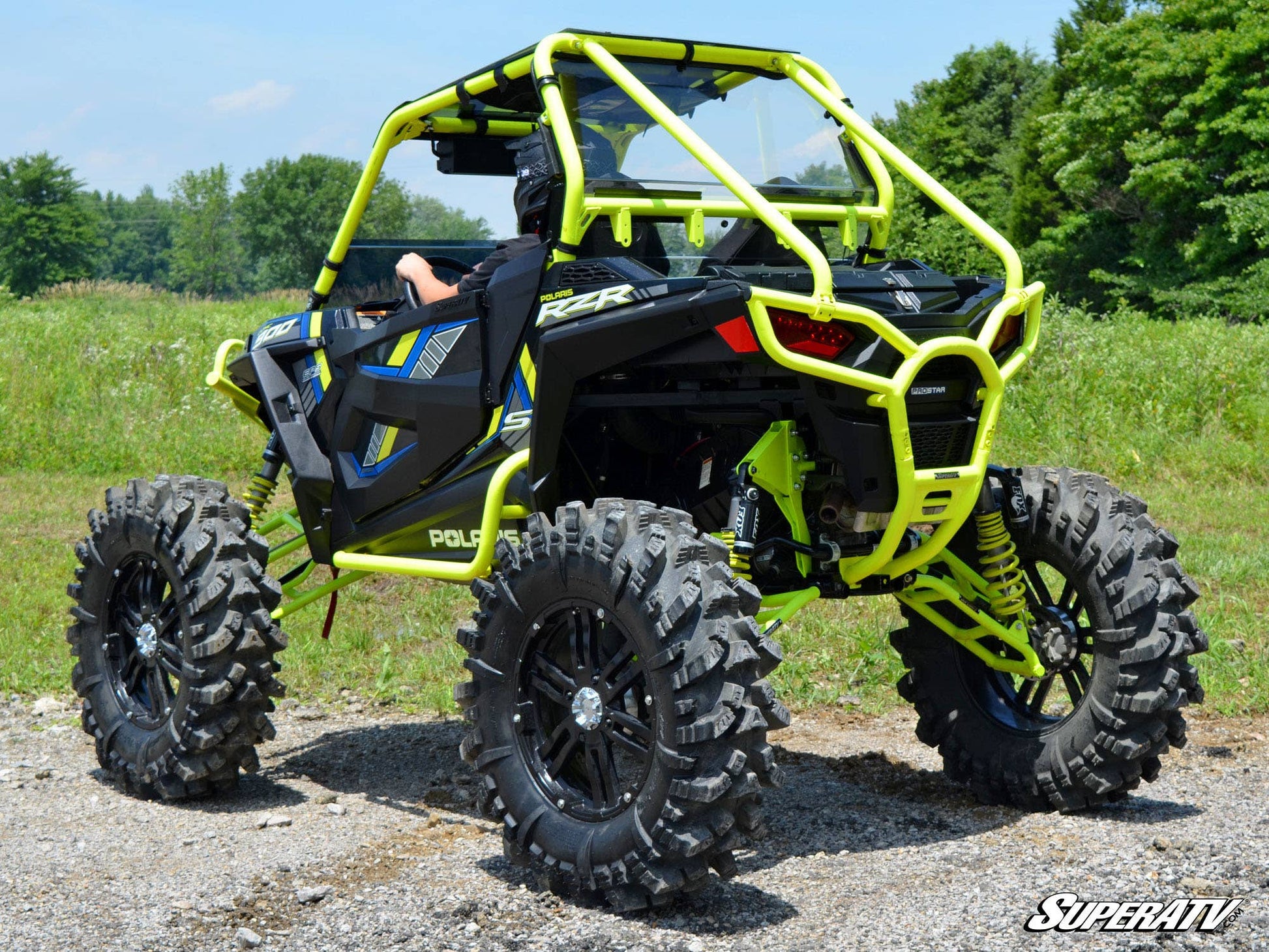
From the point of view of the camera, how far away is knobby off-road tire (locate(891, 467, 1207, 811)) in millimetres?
4836

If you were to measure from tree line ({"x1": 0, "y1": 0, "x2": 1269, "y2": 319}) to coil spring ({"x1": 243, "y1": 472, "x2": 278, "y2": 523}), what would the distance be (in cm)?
1143

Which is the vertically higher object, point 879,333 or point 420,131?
point 420,131

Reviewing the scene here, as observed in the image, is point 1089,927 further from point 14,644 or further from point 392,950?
point 14,644

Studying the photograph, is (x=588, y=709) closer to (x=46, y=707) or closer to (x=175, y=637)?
(x=175, y=637)

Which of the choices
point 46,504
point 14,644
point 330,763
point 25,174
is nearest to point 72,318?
point 46,504

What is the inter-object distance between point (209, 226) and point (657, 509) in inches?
4346

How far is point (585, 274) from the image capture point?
4727mm

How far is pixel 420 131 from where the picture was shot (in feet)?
19.8

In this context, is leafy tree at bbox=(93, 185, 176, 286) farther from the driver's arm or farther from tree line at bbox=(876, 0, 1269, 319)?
the driver's arm

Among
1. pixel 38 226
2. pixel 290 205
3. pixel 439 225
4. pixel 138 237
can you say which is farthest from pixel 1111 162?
pixel 138 237

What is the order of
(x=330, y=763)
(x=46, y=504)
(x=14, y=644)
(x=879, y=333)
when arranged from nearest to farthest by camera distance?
(x=879, y=333), (x=330, y=763), (x=14, y=644), (x=46, y=504)

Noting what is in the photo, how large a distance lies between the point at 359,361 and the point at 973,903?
10.6 ft

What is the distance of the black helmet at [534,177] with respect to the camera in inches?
194

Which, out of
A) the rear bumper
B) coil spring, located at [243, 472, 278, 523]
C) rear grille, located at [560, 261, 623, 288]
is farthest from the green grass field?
rear grille, located at [560, 261, 623, 288]
